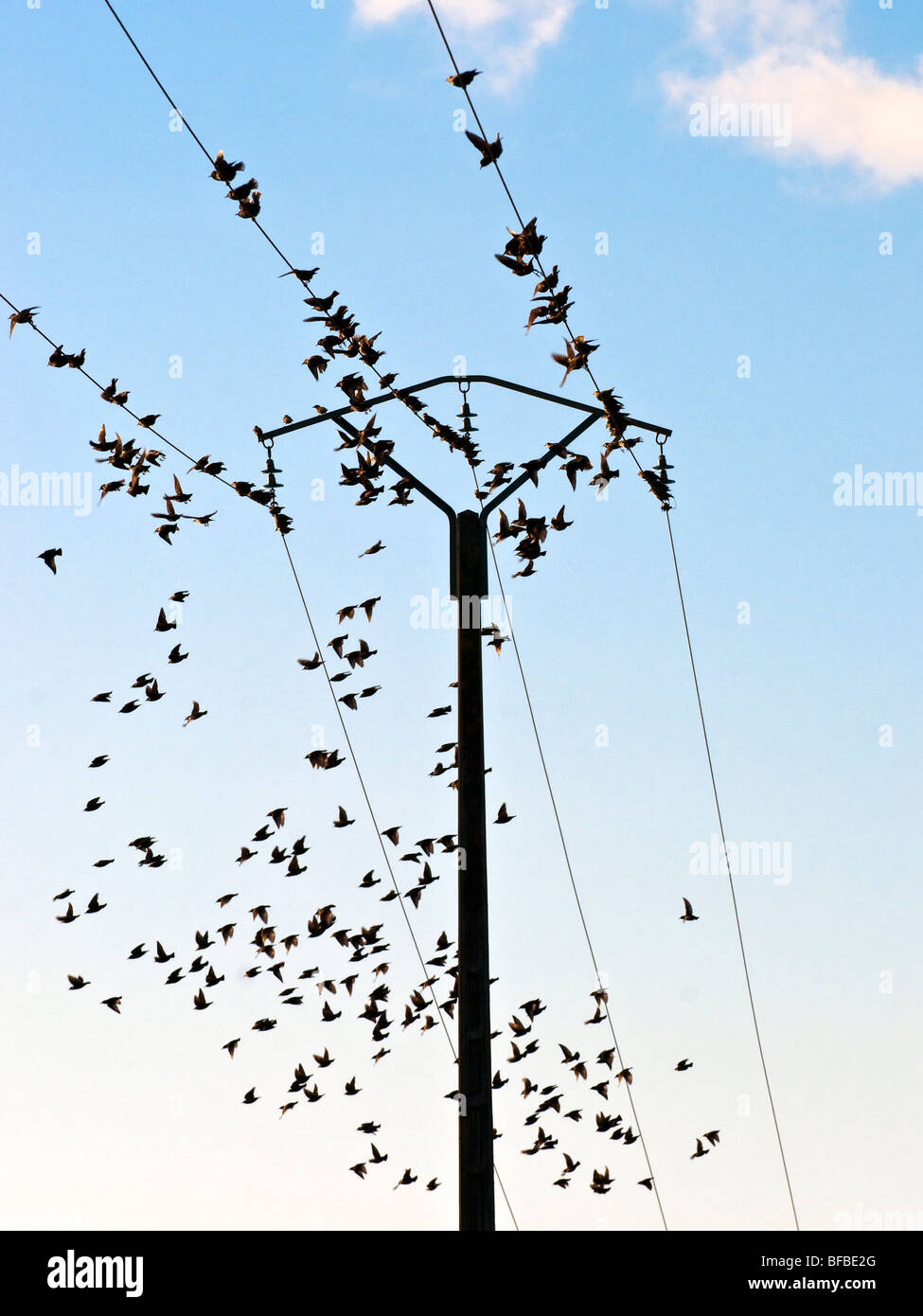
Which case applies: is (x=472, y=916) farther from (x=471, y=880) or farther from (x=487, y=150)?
(x=487, y=150)

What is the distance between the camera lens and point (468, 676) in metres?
10.7

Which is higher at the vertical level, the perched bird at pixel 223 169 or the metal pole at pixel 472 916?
the perched bird at pixel 223 169

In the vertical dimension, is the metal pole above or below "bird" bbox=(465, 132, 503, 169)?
below

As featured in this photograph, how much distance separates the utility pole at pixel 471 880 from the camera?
32.7 feet

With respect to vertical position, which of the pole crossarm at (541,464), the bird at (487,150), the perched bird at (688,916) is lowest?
the perched bird at (688,916)

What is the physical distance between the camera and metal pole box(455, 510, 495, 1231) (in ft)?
32.7

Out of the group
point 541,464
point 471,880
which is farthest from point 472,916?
point 541,464

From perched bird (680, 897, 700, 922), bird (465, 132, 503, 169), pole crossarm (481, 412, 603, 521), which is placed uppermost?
bird (465, 132, 503, 169)

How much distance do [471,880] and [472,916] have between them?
216mm

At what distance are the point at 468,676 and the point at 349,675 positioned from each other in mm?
3505
